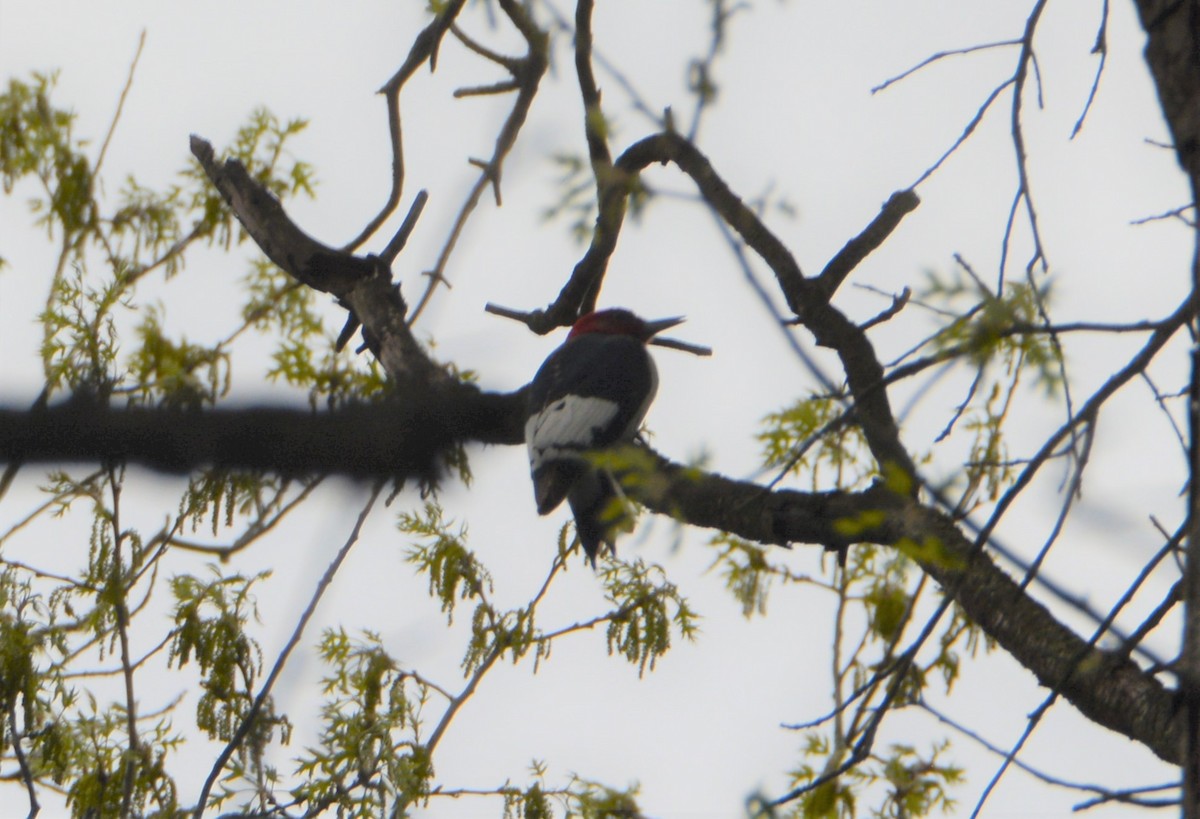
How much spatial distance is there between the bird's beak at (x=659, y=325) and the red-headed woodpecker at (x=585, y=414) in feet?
0.22

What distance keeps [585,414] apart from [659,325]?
1.39 meters

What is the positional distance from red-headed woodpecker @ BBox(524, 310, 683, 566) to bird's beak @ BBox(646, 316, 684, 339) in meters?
0.07

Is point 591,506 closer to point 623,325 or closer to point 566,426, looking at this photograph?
point 566,426

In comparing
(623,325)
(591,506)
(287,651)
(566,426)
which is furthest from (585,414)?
(287,651)

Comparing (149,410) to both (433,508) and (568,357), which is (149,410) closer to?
(433,508)

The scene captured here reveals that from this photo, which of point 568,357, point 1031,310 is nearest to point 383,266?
point 568,357

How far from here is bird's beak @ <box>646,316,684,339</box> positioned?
5.76 meters

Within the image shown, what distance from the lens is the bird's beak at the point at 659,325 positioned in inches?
227

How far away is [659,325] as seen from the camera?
580cm

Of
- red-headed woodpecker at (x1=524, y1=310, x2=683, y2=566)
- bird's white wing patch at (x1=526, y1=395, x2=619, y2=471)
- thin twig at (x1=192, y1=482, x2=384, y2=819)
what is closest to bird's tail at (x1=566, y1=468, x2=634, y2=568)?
red-headed woodpecker at (x1=524, y1=310, x2=683, y2=566)

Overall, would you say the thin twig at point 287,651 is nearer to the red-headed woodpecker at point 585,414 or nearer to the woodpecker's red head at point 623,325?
the red-headed woodpecker at point 585,414

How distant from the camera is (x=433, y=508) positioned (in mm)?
3586

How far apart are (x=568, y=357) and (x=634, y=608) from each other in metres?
1.61

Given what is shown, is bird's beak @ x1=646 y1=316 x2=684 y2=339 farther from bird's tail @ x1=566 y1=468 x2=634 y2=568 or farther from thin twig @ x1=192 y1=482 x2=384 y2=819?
thin twig @ x1=192 y1=482 x2=384 y2=819
